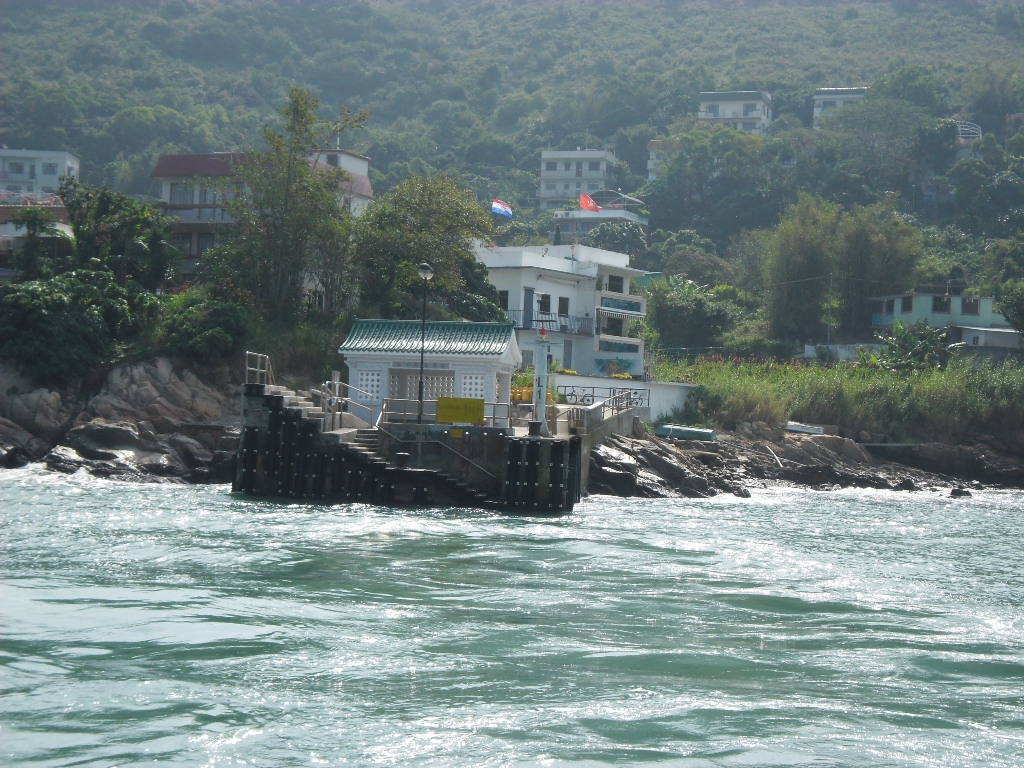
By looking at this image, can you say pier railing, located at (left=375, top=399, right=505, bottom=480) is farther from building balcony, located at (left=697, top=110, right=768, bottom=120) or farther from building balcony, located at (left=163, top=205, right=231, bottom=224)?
building balcony, located at (left=697, top=110, right=768, bottom=120)

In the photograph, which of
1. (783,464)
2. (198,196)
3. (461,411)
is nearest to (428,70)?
(198,196)

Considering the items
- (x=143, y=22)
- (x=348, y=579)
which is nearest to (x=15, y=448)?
(x=348, y=579)

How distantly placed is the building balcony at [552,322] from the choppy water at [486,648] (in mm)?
32590

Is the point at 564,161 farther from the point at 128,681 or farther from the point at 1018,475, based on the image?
the point at 128,681

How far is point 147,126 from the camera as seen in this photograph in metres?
126

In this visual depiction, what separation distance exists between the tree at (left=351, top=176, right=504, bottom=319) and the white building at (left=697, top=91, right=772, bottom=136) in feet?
303

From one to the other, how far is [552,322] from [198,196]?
19.4 metres

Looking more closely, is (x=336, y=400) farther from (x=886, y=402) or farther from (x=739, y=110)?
(x=739, y=110)

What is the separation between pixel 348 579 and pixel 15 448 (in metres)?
20.5

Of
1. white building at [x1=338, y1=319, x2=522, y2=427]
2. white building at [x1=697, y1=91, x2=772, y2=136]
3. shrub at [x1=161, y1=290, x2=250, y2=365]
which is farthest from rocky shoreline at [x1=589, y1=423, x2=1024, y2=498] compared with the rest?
white building at [x1=697, y1=91, x2=772, y2=136]

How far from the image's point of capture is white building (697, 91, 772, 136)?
136m

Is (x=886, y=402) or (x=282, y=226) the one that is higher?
(x=282, y=226)

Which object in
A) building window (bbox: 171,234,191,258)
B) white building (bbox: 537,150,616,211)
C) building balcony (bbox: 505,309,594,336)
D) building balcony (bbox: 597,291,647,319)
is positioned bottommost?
building balcony (bbox: 505,309,594,336)

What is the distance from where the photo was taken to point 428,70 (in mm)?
171875
